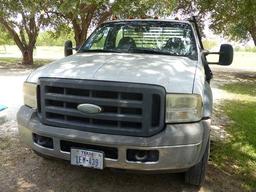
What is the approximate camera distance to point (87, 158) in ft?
12.9

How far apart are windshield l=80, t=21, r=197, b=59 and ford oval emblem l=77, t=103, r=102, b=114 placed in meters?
1.63

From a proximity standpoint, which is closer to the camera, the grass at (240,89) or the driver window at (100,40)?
the driver window at (100,40)

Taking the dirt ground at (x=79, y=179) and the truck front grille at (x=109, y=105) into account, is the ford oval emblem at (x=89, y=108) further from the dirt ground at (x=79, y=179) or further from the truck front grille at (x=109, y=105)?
the dirt ground at (x=79, y=179)

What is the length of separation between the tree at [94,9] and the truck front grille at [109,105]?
11.7 meters

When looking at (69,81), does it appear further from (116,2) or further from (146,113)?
(116,2)

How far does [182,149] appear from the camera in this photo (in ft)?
12.3

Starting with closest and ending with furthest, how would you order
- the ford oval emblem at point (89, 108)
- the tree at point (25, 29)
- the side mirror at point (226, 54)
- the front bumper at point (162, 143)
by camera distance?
the front bumper at point (162, 143), the ford oval emblem at point (89, 108), the side mirror at point (226, 54), the tree at point (25, 29)

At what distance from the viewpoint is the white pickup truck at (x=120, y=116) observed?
12.2 feet

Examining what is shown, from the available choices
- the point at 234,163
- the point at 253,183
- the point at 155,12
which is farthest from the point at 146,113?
the point at 155,12

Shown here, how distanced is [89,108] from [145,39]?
206cm

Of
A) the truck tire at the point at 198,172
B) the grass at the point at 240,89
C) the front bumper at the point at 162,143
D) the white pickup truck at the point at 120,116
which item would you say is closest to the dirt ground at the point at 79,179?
the truck tire at the point at 198,172

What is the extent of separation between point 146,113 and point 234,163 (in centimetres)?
239

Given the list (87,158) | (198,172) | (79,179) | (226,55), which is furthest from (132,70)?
(226,55)

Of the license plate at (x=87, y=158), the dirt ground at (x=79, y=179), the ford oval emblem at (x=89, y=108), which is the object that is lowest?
the dirt ground at (x=79, y=179)
